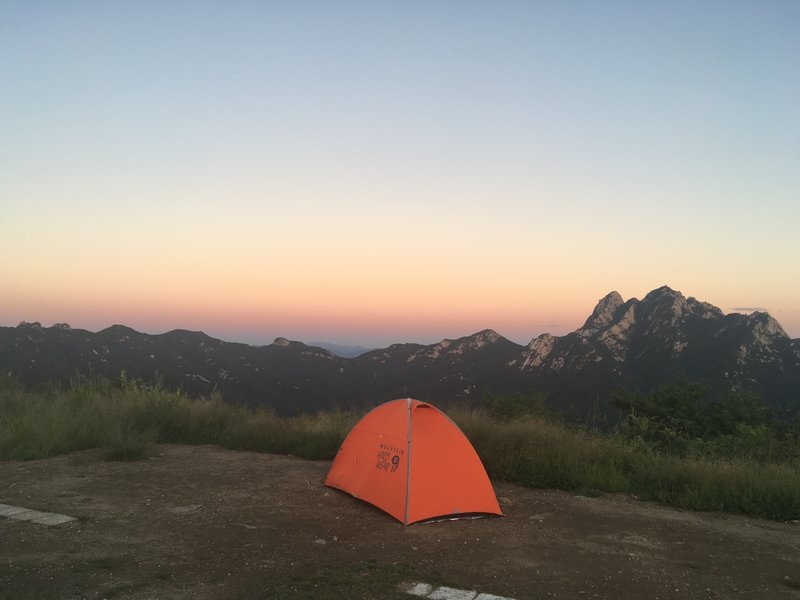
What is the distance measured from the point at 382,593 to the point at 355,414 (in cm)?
739

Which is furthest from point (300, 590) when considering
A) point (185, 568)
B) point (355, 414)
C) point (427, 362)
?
point (427, 362)

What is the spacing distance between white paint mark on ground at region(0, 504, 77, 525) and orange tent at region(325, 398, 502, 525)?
10.6 ft

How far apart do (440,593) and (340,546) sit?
1.48 metres

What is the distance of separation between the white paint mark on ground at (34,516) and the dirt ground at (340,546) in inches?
6.0

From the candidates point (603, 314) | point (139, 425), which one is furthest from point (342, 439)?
point (603, 314)

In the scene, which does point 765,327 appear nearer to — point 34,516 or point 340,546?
point 340,546

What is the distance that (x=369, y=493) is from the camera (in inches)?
276

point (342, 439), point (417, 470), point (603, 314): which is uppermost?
point (603, 314)

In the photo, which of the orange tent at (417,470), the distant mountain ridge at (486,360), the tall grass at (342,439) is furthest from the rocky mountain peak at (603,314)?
the orange tent at (417,470)

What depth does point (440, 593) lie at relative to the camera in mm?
4430

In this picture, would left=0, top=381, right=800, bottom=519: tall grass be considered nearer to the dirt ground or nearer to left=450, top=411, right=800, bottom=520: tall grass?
left=450, top=411, right=800, bottom=520: tall grass

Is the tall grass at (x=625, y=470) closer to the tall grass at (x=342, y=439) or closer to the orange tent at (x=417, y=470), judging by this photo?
the tall grass at (x=342, y=439)

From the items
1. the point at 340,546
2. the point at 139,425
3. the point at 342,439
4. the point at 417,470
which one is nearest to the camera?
the point at 340,546

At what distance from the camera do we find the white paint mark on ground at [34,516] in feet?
19.8
